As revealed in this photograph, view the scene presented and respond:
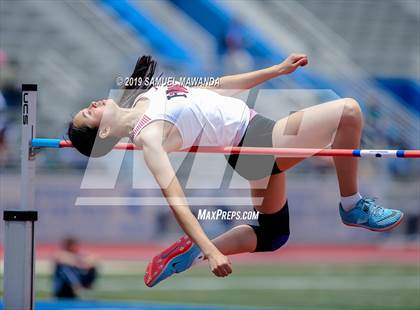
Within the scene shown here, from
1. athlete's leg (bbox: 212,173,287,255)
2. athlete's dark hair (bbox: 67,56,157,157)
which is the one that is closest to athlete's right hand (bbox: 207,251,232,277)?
athlete's leg (bbox: 212,173,287,255)

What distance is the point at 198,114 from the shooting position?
410 centimetres

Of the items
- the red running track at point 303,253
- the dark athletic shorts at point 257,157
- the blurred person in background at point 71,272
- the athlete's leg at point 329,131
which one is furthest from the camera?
the red running track at point 303,253

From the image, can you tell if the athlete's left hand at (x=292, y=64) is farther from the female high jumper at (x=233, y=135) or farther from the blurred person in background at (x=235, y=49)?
the blurred person in background at (x=235, y=49)

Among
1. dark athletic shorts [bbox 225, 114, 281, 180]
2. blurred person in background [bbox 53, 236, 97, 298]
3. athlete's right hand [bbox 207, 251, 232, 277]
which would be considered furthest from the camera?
blurred person in background [bbox 53, 236, 97, 298]

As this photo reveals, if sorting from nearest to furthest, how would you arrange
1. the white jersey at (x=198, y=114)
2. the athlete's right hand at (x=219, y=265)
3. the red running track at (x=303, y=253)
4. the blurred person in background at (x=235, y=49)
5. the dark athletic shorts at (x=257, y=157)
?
the athlete's right hand at (x=219, y=265) → the white jersey at (x=198, y=114) → the dark athletic shorts at (x=257, y=157) → the red running track at (x=303, y=253) → the blurred person in background at (x=235, y=49)

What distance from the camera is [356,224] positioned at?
14.3ft

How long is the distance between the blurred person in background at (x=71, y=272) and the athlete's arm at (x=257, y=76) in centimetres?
357

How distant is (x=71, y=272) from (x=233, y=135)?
12.5 ft

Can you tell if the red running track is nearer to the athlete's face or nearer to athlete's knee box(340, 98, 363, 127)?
the athlete's face

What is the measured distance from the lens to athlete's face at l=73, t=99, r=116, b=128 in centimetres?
414

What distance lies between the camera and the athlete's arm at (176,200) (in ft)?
12.0

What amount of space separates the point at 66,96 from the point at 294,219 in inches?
113

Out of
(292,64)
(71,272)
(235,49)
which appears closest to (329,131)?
(292,64)

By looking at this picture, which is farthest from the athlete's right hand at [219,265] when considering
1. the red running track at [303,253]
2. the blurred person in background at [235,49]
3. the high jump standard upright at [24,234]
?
the blurred person in background at [235,49]
